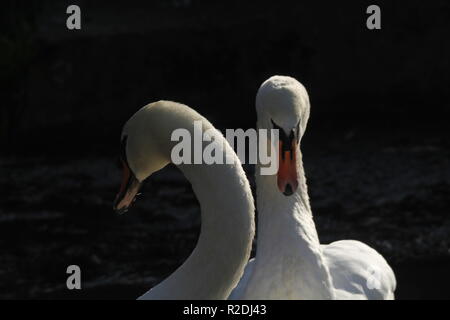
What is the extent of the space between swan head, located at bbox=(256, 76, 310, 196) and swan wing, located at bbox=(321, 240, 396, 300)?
695 millimetres

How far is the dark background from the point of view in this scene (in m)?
7.84

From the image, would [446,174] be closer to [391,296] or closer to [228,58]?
[228,58]

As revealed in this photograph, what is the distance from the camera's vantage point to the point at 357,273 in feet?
14.4

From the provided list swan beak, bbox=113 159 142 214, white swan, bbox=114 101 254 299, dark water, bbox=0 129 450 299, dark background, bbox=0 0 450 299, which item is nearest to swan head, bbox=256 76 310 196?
white swan, bbox=114 101 254 299

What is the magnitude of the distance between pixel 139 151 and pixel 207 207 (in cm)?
38

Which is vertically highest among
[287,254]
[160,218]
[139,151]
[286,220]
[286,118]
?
[286,118]

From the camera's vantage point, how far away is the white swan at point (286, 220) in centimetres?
353

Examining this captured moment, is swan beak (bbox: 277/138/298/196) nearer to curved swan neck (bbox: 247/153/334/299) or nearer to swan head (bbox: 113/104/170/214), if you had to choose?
curved swan neck (bbox: 247/153/334/299)

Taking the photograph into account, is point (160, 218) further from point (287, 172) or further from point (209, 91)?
point (287, 172)

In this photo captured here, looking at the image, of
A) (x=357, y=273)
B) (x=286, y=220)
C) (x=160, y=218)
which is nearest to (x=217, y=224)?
(x=286, y=220)

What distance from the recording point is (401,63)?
30.8 feet

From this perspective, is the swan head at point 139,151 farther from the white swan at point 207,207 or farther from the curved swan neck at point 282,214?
the curved swan neck at point 282,214

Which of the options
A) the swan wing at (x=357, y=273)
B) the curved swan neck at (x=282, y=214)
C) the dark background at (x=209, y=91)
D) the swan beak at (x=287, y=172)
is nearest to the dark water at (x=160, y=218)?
the dark background at (x=209, y=91)

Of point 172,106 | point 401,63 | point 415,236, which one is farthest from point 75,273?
point 401,63
